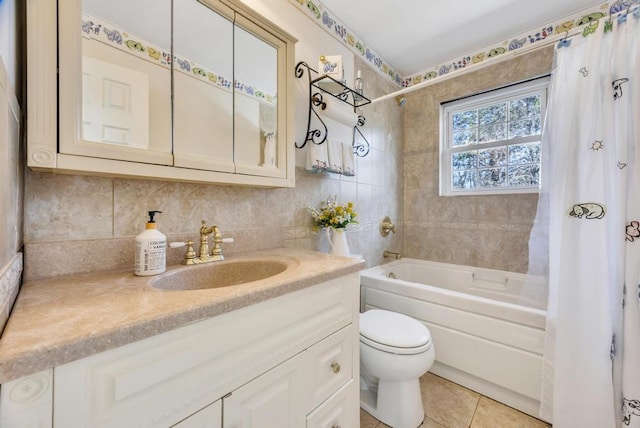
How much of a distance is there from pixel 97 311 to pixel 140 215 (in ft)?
1.66

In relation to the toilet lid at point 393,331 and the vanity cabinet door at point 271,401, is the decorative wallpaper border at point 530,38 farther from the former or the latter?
the vanity cabinet door at point 271,401

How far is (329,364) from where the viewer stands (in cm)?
93

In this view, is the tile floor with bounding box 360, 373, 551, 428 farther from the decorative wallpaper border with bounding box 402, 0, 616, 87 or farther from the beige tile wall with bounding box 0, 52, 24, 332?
the decorative wallpaper border with bounding box 402, 0, 616, 87

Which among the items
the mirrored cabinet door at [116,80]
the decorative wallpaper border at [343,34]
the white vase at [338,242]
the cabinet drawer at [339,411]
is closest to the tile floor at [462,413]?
the cabinet drawer at [339,411]

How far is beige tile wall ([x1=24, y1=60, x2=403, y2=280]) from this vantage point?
0.78 m

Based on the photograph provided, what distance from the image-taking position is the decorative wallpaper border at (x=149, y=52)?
0.81 metres

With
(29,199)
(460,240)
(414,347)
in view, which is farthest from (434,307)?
(29,199)

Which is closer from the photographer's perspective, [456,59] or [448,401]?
[448,401]

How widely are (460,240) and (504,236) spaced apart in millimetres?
326

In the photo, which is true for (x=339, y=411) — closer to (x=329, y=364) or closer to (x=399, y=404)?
(x=329, y=364)

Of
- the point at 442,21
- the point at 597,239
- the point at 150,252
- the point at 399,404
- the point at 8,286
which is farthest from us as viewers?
the point at 442,21

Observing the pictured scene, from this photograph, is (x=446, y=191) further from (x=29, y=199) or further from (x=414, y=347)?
(x=29, y=199)

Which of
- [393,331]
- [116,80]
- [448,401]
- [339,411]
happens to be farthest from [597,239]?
[116,80]

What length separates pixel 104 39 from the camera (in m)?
0.83
